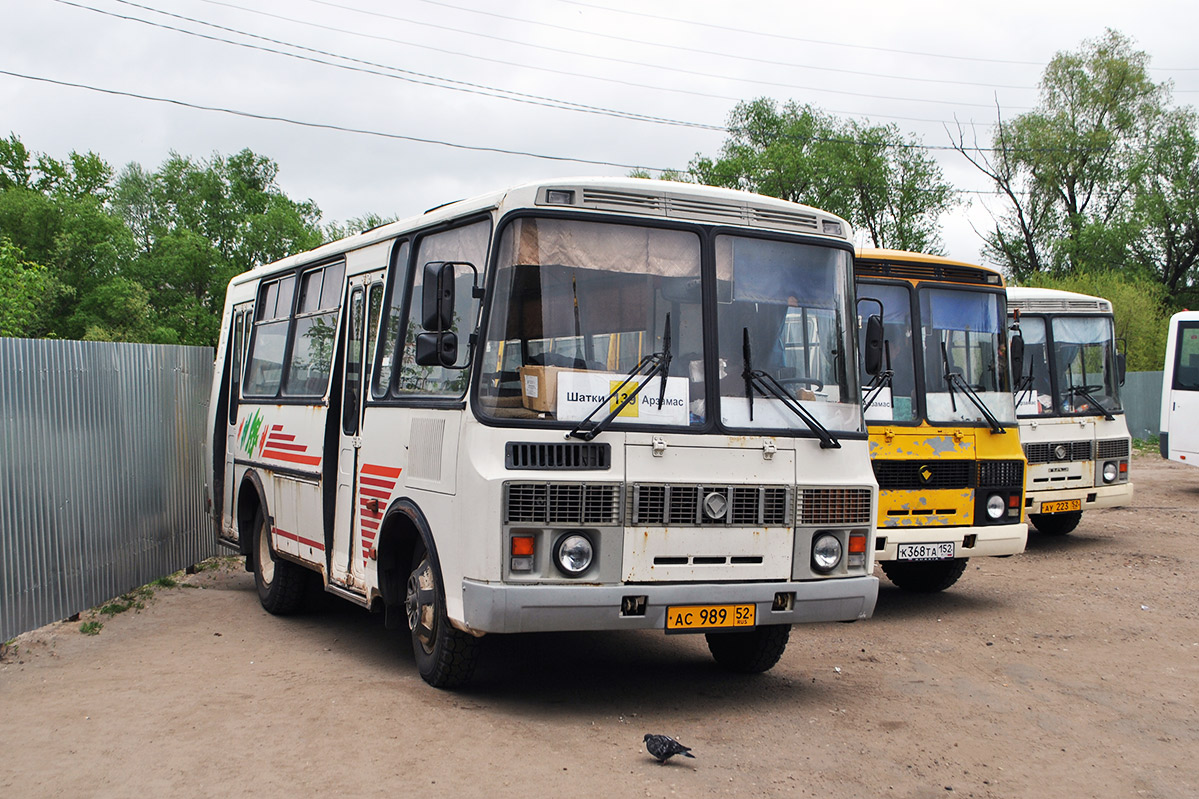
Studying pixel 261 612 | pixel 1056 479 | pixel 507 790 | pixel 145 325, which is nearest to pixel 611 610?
pixel 507 790

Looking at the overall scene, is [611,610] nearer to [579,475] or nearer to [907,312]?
[579,475]

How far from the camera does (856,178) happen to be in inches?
2152

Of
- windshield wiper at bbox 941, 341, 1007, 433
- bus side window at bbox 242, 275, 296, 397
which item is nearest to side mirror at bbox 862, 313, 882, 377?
windshield wiper at bbox 941, 341, 1007, 433

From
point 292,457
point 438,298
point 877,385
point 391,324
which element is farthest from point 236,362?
point 877,385

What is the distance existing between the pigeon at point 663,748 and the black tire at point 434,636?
1.51 m

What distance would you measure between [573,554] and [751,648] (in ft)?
6.54

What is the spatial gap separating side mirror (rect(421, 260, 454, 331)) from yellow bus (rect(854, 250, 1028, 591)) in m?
4.84

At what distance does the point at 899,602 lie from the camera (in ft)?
37.7

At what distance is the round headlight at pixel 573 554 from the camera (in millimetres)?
6516

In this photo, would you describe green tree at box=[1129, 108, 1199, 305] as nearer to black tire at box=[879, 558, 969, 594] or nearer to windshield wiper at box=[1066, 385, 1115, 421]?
windshield wiper at box=[1066, 385, 1115, 421]

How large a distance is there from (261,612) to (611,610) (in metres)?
5.27

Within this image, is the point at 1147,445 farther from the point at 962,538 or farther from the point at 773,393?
the point at 773,393

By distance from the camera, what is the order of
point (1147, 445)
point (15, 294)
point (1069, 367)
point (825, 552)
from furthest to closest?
point (1147, 445) < point (15, 294) < point (1069, 367) < point (825, 552)

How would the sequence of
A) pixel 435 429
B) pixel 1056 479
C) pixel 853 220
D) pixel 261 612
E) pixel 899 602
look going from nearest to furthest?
pixel 435 429, pixel 261 612, pixel 899 602, pixel 1056 479, pixel 853 220
